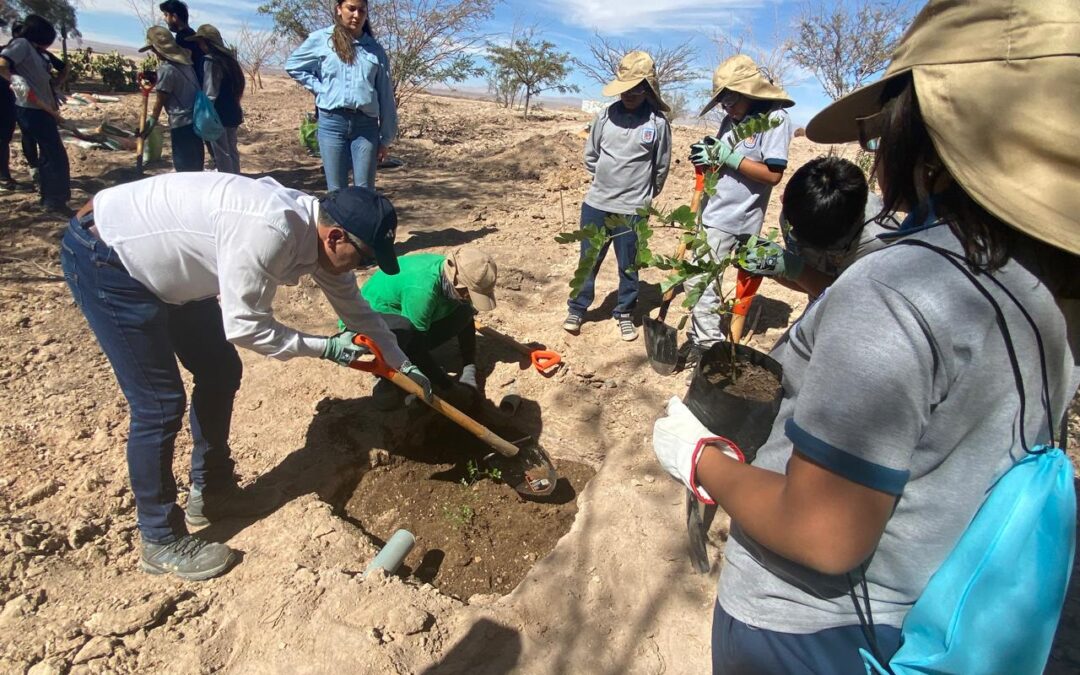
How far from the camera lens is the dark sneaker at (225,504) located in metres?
2.83

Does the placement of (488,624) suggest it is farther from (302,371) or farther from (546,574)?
(302,371)

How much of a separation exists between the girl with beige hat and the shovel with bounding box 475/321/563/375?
10.8 ft

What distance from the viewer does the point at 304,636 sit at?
2209mm

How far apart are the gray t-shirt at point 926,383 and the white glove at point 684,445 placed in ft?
1.05

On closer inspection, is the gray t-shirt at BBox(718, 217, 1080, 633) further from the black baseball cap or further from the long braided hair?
the long braided hair

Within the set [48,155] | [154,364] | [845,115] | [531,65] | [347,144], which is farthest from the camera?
[531,65]

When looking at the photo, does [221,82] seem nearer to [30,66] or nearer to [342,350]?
[30,66]

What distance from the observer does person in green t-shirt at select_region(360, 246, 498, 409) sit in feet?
11.9

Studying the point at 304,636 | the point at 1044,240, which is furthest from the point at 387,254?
the point at 1044,240

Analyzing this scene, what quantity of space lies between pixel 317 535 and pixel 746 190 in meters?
2.99

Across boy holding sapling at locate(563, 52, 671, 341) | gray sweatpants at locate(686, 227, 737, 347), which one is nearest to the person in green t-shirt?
boy holding sapling at locate(563, 52, 671, 341)

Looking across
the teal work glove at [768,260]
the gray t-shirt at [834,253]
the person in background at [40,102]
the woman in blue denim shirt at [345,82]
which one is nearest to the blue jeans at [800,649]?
the teal work glove at [768,260]

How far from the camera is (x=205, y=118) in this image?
5.69 m

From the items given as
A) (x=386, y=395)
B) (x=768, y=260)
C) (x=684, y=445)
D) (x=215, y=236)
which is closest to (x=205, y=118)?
(x=386, y=395)
